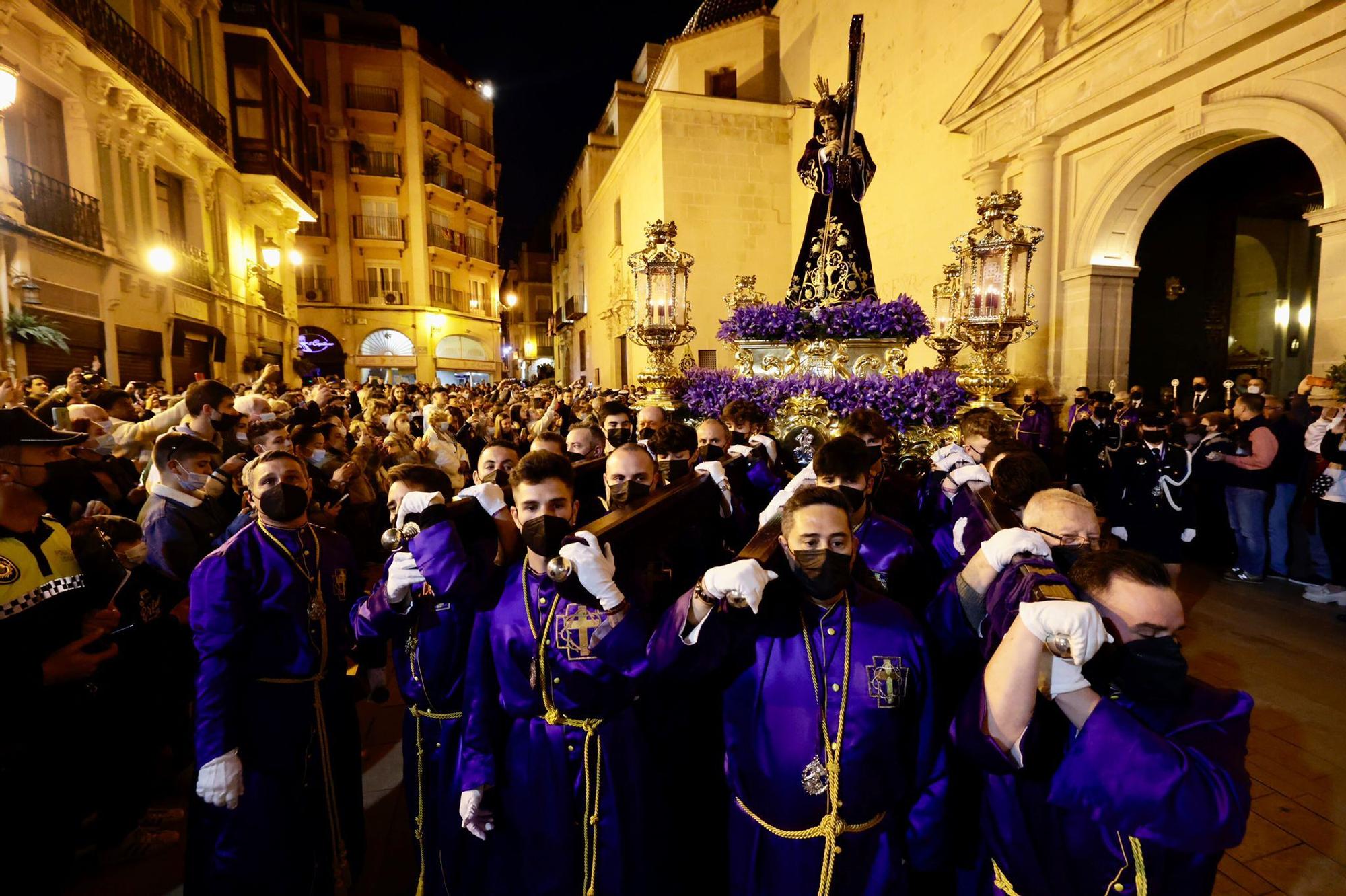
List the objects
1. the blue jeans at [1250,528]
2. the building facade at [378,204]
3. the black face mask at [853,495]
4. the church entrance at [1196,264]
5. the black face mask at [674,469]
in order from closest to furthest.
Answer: the black face mask at [853,495], the black face mask at [674,469], the blue jeans at [1250,528], the church entrance at [1196,264], the building facade at [378,204]

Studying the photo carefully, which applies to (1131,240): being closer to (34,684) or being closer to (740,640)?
(740,640)

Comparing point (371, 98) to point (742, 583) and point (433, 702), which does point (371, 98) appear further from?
point (742, 583)

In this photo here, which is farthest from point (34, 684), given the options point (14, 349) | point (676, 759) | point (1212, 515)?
point (14, 349)

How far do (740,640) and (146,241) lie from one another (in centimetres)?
1787

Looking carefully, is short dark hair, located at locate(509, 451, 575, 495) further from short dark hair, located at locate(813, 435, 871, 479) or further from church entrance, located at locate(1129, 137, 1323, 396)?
church entrance, located at locate(1129, 137, 1323, 396)

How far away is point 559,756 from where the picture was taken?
92.5 inches

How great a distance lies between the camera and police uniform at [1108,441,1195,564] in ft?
21.1

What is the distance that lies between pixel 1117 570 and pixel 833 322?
607 centimetres

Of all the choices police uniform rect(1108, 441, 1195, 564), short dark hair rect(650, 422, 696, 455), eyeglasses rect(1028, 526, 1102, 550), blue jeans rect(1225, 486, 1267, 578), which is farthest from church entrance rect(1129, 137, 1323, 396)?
eyeglasses rect(1028, 526, 1102, 550)

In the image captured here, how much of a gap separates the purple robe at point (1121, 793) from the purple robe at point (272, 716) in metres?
2.57

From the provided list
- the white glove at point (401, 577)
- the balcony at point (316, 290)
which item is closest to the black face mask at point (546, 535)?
the white glove at point (401, 577)

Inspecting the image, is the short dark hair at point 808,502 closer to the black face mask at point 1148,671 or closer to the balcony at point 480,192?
the black face mask at point 1148,671

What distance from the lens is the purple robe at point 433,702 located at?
8.63 ft

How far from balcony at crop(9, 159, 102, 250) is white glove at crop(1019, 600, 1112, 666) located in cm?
1537
